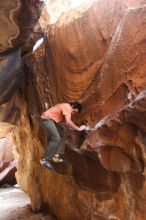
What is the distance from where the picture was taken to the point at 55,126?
6.55m

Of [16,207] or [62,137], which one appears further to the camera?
[16,207]

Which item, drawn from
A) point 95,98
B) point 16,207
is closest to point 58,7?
point 95,98

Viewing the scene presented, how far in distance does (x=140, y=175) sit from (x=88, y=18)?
4.00 m

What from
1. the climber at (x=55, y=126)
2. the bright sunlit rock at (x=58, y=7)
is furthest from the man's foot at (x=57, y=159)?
the bright sunlit rock at (x=58, y=7)

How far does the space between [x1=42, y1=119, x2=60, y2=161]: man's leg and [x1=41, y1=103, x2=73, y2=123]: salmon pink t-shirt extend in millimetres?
110

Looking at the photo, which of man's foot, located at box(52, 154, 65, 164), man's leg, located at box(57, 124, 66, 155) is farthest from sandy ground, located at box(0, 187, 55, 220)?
man's leg, located at box(57, 124, 66, 155)

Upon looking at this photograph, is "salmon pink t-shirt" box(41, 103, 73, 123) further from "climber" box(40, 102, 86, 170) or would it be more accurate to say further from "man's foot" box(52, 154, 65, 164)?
"man's foot" box(52, 154, 65, 164)

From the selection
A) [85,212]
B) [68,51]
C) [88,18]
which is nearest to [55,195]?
[85,212]

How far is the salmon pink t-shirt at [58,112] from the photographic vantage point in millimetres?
6336

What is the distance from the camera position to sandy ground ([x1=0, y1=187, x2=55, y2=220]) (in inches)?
386

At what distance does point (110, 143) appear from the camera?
5.93 meters

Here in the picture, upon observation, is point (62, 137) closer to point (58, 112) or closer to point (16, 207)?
point (58, 112)

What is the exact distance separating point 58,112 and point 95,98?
967 millimetres

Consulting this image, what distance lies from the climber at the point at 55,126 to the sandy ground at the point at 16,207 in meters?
3.48
